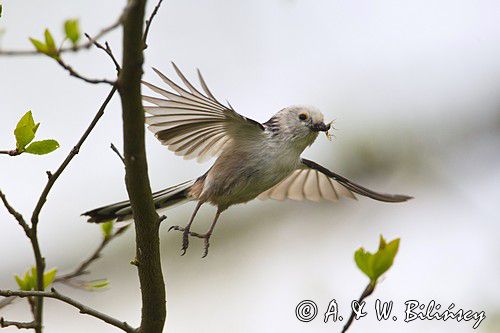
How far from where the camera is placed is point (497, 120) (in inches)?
246

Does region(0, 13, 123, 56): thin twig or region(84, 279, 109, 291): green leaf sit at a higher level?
region(0, 13, 123, 56): thin twig

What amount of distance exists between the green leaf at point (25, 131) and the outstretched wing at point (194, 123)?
460 millimetres

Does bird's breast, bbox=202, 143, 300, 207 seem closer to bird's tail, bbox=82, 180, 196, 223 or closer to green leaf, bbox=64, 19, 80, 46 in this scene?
bird's tail, bbox=82, 180, 196, 223

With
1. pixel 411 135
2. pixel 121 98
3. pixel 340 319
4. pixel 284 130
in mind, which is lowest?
pixel 340 319

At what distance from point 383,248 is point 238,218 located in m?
4.24

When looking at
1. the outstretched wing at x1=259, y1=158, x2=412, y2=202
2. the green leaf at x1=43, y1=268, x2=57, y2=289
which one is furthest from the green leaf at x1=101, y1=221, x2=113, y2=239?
the outstretched wing at x1=259, y1=158, x2=412, y2=202

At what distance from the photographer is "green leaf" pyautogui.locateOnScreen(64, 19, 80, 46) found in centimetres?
226

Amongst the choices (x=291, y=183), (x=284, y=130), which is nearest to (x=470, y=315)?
(x=291, y=183)

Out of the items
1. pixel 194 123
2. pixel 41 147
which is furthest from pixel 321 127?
pixel 41 147

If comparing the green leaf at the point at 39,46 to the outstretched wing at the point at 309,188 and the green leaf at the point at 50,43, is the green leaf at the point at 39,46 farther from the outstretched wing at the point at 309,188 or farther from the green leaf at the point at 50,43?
the outstretched wing at the point at 309,188

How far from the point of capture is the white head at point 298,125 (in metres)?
3.32

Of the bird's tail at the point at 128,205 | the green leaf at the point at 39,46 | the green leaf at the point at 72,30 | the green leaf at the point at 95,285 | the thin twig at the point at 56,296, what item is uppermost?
the green leaf at the point at 72,30

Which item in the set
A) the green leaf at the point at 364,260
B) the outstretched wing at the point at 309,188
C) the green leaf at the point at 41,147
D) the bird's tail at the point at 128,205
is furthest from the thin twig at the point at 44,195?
the outstretched wing at the point at 309,188

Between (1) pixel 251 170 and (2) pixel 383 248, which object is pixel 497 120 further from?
(2) pixel 383 248
